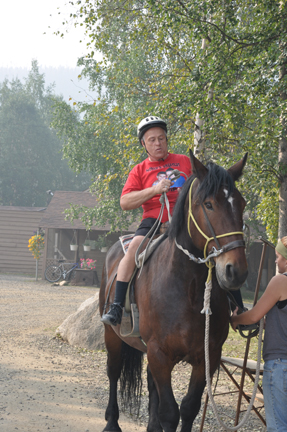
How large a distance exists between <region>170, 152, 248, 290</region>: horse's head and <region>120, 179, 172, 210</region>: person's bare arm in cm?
33

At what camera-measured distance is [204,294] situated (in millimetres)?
2631

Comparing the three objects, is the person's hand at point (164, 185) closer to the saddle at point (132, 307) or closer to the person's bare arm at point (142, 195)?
the person's bare arm at point (142, 195)

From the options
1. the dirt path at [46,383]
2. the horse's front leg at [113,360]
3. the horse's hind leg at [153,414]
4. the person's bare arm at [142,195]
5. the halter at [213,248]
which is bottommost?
the dirt path at [46,383]

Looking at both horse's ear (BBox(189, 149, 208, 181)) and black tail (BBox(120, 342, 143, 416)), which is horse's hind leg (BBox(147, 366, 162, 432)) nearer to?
black tail (BBox(120, 342, 143, 416))

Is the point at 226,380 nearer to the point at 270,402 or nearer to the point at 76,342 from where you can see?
the point at 76,342

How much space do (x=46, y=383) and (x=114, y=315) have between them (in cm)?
303

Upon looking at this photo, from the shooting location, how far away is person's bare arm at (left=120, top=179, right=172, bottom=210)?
2.98m

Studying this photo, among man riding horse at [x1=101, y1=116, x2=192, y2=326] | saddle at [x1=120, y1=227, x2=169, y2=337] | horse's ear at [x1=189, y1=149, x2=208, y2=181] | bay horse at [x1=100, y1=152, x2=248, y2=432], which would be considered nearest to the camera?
bay horse at [x1=100, y1=152, x2=248, y2=432]

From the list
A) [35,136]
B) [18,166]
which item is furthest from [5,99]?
[18,166]

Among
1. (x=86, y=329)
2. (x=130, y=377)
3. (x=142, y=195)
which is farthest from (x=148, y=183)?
(x=86, y=329)

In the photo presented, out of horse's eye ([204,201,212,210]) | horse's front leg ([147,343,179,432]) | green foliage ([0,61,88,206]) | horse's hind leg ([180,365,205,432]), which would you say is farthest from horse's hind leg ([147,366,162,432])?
green foliage ([0,61,88,206])

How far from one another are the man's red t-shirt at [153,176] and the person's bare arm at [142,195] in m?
0.15

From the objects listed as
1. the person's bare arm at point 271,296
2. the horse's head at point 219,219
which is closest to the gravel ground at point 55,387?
the person's bare arm at point 271,296

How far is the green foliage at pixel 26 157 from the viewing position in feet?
150
